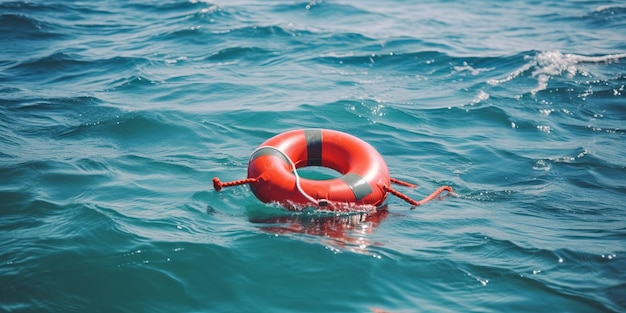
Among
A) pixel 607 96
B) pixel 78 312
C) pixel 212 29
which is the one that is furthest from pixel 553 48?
pixel 78 312

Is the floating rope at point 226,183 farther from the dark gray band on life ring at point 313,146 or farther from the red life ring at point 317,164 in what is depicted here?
the dark gray band on life ring at point 313,146

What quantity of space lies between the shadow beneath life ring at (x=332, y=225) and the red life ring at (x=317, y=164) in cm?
11

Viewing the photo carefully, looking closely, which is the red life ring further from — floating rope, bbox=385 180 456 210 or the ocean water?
the ocean water

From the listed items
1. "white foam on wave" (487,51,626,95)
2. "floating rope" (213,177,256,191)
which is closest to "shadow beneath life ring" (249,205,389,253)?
"floating rope" (213,177,256,191)

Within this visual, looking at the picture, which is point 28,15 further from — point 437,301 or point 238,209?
point 437,301

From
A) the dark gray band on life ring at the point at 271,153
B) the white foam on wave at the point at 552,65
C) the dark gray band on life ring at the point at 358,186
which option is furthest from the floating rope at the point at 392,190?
the white foam on wave at the point at 552,65

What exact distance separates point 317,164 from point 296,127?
2118 millimetres

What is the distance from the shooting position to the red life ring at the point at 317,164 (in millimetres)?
5141

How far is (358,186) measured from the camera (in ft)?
17.2

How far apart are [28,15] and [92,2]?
281 cm

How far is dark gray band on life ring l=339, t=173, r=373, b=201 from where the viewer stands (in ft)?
17.1

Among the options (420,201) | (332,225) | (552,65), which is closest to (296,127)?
(420,201)

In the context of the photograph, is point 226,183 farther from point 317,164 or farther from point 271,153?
point 317,164

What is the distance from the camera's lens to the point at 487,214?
5.54 m
